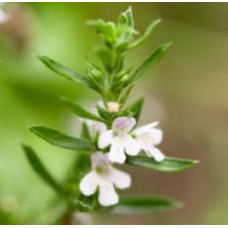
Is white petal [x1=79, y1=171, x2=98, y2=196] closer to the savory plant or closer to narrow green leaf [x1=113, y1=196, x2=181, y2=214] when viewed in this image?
the savory plant

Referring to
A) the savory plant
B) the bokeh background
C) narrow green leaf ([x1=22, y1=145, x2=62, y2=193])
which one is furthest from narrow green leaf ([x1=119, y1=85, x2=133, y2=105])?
the bokeh background

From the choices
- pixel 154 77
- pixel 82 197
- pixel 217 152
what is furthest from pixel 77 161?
pixel 154 77

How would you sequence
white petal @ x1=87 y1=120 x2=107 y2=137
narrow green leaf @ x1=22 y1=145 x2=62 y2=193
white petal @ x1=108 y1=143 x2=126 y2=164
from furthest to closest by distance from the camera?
1. narrow green leaf @ x1=22 y1=145 x2=62 y2=193
2. white petal @ x1=87 y1=120 x2=107 y2=137
3. white petal @ x1=108 y1=143 x2=126 y2=164

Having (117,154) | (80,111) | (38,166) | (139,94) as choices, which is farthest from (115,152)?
(139,94)

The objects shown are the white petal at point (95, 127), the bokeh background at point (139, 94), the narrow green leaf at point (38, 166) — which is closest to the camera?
the white petal at point (95, 127)

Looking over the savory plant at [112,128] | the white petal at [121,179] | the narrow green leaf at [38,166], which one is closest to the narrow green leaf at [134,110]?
the savory plant at [112,128]

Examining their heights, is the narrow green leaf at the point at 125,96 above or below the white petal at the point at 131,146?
above

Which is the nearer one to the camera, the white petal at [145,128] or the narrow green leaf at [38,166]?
the white petal at [145,128]

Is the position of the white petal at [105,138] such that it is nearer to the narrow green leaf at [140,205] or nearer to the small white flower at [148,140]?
the small white flower at [148,140]
